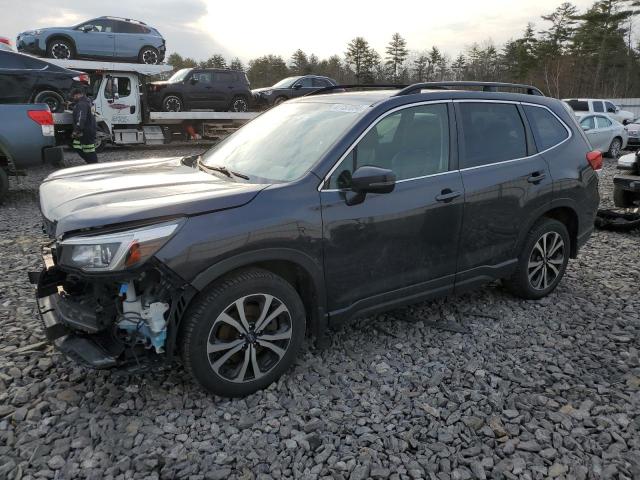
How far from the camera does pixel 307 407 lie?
3041 mm

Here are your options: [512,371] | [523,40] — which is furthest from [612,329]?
[523,40]

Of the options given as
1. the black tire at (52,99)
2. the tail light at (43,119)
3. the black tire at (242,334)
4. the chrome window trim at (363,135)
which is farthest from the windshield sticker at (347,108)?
the black tire at (52,99)

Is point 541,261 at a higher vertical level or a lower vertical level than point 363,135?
lower

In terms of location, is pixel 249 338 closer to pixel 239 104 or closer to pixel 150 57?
pixel 150 57

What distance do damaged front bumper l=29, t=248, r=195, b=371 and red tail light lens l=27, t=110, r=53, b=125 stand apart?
22.4 feet

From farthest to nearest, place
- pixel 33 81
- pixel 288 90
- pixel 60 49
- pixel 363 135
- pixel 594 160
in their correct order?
1. pixel 288 90
2. pixel 60 49
3. pixel 33 81
4. pixel 594 160
5. pixel 363 135

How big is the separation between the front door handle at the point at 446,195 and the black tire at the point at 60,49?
14687 millimetres

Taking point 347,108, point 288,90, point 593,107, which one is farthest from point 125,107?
point 593,107

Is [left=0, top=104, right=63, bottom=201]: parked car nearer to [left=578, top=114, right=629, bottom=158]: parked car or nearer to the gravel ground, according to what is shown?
the gravel ground

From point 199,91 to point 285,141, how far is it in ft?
46.1

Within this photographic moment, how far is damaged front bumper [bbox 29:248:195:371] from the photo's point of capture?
2.68 m

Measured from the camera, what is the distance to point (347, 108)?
3.59 metres

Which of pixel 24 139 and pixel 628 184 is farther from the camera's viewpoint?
pixel 24 139

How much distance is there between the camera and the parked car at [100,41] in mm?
14297
